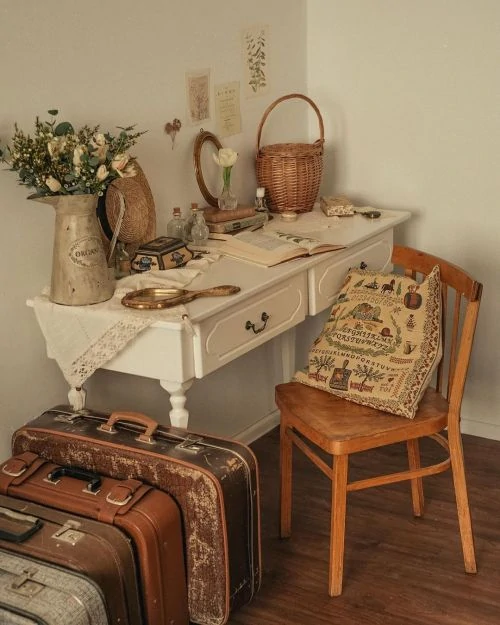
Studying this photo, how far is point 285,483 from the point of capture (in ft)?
8.82

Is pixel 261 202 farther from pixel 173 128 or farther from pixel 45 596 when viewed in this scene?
pixel 45 596

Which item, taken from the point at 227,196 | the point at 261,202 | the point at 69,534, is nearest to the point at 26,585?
the point at 69,534

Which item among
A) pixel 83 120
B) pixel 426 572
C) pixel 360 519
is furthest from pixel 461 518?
pixel 83 120

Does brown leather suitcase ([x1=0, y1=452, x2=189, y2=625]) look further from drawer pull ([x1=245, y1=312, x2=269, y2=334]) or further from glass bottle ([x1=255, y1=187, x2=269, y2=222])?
glass bottle ([x1=255, y1=187, x2=269, y2=222])

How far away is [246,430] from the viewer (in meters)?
3.32

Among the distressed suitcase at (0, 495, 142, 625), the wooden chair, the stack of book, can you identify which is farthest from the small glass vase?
the distressed suitcase at (0, 495, 142, 625)

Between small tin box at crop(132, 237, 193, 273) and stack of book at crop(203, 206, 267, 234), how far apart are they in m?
0.27

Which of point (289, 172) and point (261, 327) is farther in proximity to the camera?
point (289, 172)

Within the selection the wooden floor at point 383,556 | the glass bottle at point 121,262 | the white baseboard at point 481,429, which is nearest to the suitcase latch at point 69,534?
the wooden floor at point 383,556

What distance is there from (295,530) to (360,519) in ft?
0.65

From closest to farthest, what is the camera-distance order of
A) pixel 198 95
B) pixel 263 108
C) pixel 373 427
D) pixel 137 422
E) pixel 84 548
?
pixel 84 548
pixel 137 422
pixel 373 427
pixel 198 95
pixel 263 108

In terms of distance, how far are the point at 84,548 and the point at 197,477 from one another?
0.29 metres

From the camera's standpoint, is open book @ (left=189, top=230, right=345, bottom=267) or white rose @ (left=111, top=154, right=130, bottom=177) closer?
white rose @ (left=111, top=154, right=130, bottom=177)

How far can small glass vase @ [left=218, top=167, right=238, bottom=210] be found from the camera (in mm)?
2873
